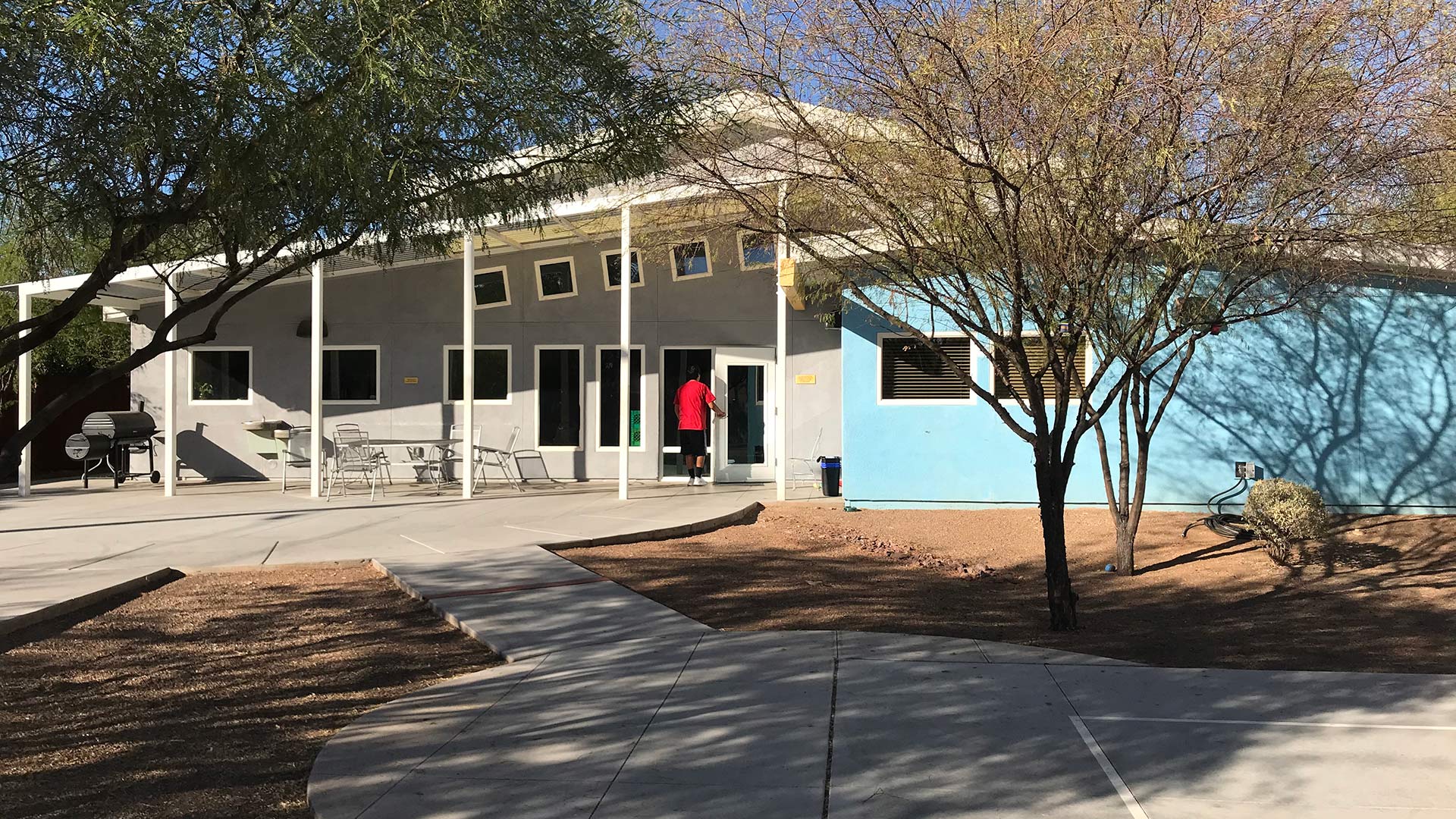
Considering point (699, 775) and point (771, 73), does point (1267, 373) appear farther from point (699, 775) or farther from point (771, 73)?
point (699, 775)

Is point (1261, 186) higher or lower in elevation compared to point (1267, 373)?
higher

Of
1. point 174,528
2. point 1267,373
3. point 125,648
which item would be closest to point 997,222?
point 125,648

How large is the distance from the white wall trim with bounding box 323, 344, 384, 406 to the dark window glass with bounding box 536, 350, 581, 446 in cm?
242

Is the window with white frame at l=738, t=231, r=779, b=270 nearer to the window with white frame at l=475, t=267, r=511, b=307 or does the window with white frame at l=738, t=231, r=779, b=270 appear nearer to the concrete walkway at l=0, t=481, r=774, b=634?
the concrete walkway at l=0, t=481, r=774, b=634

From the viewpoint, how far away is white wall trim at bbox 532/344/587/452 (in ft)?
56.9

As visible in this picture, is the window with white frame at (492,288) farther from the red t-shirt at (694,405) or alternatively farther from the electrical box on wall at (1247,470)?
the electrical box on wall at (1247,470)

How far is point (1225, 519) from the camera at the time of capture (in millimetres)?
12633

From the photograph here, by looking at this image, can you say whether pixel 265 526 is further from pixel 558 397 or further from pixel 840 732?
pixel 840 732

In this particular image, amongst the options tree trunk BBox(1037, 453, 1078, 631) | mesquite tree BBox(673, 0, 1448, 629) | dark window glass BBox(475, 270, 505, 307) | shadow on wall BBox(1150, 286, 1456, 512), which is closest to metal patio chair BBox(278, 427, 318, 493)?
dark window glass BBox(475, 270, 505, 307)

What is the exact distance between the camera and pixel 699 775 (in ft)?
15.5

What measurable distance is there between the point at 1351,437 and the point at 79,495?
53.6 ft

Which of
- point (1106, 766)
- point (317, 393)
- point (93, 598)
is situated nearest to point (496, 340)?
point (317, 393)

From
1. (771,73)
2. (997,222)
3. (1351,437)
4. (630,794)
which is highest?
Answer: (771,73)

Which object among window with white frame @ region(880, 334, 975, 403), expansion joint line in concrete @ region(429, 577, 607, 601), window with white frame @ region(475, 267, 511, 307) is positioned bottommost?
expansion joint line in concrete @ region(429, 577, 607, 601)
